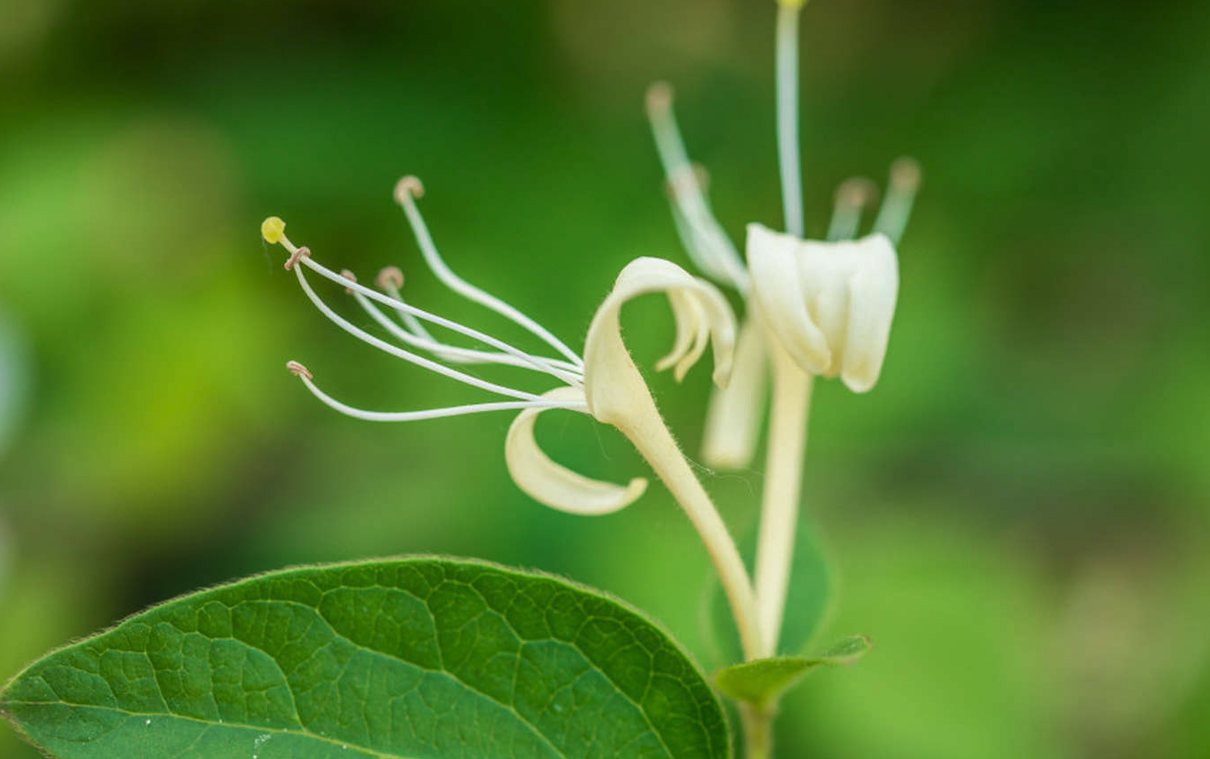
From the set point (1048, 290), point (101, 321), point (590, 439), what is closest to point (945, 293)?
point (1048, 290)

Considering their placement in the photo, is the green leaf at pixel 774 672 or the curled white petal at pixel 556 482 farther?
the curled white petal at pixel 556 482

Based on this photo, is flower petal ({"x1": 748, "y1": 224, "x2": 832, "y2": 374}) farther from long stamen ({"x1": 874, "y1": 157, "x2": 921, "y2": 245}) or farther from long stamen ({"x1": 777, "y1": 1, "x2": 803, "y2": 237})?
long stamen ({"x1": 874, "y1": 157, "x2": 921, "y2": 245})

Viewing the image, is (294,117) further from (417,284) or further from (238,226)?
(417,284)

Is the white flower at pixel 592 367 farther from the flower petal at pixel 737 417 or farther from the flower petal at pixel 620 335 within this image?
the flower petal at pixel 737 417

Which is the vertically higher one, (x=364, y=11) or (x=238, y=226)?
(x=364, y=11)

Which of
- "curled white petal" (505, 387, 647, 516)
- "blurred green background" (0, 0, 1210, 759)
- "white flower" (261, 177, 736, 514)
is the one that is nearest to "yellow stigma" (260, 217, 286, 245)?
"white flower" (261, 177, 736, 514)

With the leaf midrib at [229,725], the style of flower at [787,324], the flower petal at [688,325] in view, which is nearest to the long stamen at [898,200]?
the style of flower at [787,324]
